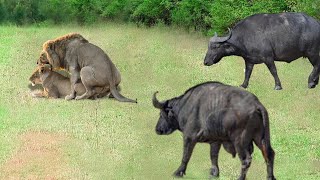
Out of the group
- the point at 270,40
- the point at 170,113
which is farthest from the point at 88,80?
the point at 170,113

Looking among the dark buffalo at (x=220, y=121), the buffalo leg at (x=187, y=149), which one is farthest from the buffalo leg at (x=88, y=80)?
the buffalo leg at (x=187, y=149)

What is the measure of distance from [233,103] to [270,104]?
7299mm

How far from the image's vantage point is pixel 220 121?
1268cm

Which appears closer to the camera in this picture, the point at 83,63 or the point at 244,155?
the point at 244,155

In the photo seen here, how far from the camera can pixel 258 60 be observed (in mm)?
21219

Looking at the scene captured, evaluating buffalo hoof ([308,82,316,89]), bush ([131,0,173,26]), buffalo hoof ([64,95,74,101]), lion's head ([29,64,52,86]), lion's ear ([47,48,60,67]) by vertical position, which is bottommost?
bush ([131,0,173,26])

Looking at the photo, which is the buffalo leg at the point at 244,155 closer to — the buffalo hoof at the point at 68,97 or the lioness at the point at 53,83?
the buffalo hoof at the point at 68,97

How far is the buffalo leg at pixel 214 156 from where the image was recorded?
13359 millimetres

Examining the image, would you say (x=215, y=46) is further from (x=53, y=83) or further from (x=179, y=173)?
(x=179, y=173)

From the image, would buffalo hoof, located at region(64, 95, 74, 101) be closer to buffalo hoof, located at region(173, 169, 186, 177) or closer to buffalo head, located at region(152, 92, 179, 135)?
buffalo head, located at region(152, 92, 179, 135)

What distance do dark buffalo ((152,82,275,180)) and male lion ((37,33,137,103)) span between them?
5.90 metres

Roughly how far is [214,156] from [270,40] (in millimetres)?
8156

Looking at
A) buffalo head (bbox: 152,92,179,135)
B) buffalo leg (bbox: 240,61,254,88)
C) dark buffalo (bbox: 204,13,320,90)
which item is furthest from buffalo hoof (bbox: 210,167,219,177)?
buffalo leg (bbox: 240,61,254,88)

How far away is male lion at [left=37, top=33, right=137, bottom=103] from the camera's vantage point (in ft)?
63.8
